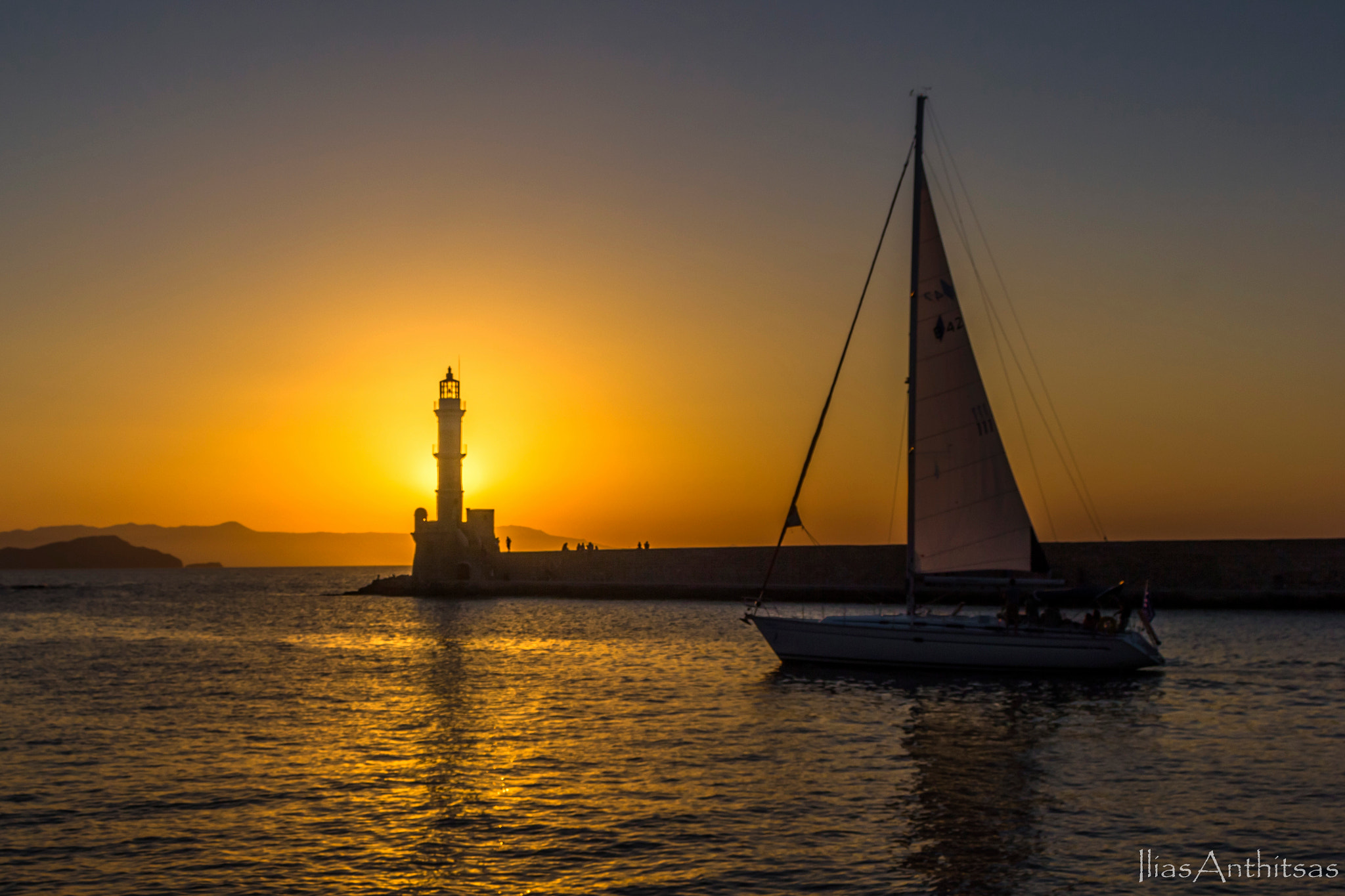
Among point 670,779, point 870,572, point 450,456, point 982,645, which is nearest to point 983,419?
point 982,645

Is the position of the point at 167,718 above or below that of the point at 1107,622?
below

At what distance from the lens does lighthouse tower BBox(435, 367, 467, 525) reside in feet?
259

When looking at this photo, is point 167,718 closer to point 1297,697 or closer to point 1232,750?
point 1232,750

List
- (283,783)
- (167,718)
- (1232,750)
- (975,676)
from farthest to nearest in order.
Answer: (975,676) → (167,718) → (1232,750) → (283,783)

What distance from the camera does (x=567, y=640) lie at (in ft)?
137

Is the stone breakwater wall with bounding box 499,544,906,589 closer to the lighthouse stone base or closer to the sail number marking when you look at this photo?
the lighthouse stone base

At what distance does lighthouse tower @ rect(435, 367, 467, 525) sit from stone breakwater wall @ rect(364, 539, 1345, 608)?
5836 mm

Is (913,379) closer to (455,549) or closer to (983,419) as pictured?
(983,419)

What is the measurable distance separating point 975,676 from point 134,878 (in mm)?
19309

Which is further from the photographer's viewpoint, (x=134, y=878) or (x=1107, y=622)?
(x=1107, y=622)

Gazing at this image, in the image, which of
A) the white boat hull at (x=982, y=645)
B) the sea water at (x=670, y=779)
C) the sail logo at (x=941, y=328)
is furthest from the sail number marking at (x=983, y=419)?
the sea water at (x=670, y=779)

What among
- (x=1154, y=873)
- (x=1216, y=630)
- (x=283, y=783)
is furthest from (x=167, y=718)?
(x=1216, y=630)

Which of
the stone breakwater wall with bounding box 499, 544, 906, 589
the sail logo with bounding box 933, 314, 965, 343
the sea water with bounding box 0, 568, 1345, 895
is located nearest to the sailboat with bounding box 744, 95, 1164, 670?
the sail logo with bounding box 933, 314, 965, 343

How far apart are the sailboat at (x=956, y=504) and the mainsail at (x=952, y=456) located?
0.02m
